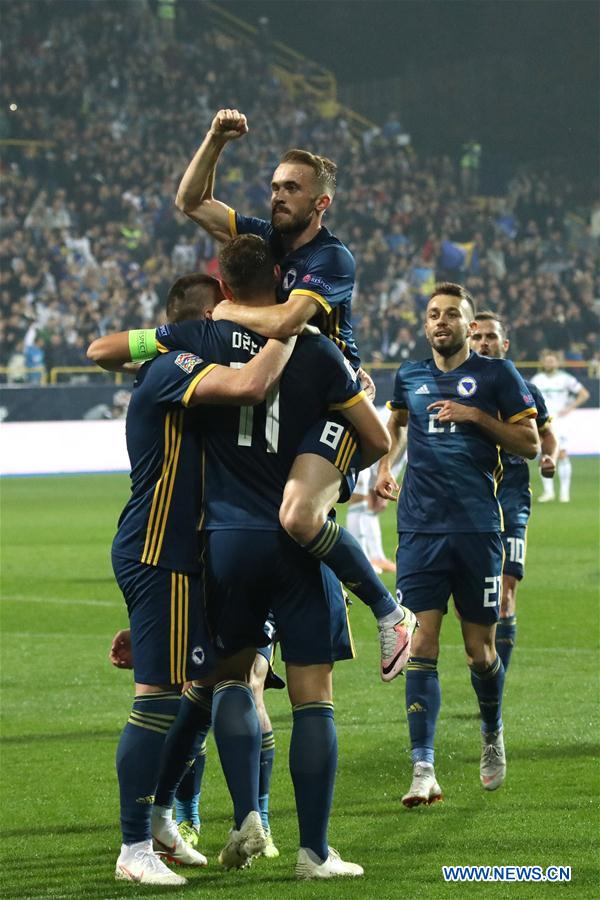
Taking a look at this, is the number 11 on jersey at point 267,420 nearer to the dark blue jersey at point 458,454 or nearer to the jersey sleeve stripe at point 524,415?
the dark blue jersey at point 458,454

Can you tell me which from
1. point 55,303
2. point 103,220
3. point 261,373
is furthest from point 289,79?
point 261,373

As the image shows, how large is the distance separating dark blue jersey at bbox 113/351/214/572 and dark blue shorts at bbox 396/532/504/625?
1.76 m

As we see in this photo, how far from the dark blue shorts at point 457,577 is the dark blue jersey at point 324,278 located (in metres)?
1.35

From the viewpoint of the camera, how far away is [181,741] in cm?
480

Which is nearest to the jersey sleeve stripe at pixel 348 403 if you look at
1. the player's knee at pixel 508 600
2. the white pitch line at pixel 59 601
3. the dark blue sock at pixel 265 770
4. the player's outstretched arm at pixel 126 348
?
the player's outstretched arm at pixel 126 348

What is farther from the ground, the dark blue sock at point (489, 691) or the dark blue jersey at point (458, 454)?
the dark blue jersey at point (458, 454)

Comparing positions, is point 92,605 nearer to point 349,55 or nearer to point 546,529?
point 546,529

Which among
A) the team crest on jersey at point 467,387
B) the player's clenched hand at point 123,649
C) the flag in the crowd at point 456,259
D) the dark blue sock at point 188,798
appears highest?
the flag in the crowd at point 456,259

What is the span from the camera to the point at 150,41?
117 ft

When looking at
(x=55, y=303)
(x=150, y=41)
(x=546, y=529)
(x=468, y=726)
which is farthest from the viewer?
(x=150, y=41)

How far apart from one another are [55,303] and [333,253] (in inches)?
920

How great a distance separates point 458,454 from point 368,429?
1.73 meters

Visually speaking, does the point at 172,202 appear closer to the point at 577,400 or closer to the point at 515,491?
the point at 577,400

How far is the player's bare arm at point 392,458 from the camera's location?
630cm
